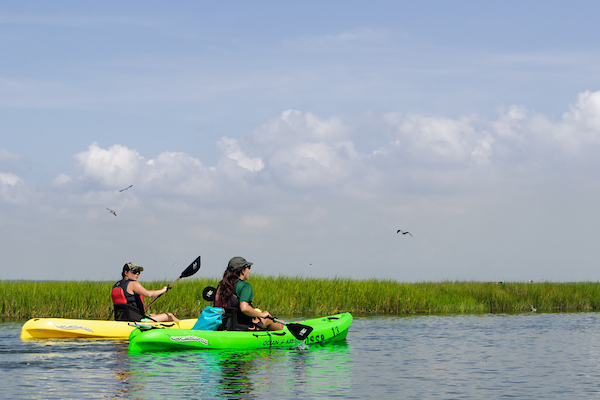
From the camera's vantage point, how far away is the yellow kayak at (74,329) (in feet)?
51.3

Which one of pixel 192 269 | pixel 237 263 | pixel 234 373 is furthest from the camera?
pixel 192 269

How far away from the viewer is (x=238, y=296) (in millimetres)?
12797

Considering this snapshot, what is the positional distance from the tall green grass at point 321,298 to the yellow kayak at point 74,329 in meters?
5.28

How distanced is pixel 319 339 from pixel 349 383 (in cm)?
461

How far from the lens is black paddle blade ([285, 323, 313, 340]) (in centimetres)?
1418

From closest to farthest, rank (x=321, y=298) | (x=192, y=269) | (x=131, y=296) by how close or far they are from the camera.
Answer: (x=131, y=296)
(x=192, y=269)
(x=321, y=298)

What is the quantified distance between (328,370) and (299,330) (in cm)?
263

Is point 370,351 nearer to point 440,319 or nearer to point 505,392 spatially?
point 505,392

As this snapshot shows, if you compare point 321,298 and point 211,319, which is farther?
point 321,298

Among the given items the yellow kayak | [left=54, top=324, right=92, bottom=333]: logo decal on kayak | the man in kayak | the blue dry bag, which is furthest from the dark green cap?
[left=54, top=324, right=92, bottom=333]: logo decal on kayak

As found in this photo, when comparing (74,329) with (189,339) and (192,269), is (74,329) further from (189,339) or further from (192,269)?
(189,339)

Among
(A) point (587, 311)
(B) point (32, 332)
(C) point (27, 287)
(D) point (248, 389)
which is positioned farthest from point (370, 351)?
(A) point (587, 311)

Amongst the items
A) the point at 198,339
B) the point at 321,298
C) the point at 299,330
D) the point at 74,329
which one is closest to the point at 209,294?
the point at 198,339

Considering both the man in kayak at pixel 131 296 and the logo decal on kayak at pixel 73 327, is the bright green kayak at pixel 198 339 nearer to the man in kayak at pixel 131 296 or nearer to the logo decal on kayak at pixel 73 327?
the man in kayak at pixel 131 296
